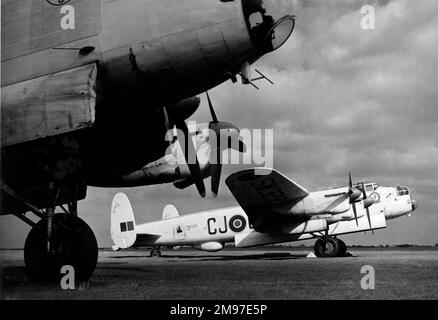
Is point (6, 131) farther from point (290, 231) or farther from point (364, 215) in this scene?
point (364, 215)

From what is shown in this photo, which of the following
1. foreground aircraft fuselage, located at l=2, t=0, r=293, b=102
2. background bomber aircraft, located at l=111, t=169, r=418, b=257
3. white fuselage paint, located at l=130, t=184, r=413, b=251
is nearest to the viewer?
foreground aircraft fuselage, located at l=2, t=0, r=293, b=102

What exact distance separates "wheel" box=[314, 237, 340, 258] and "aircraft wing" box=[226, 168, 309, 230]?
268cm

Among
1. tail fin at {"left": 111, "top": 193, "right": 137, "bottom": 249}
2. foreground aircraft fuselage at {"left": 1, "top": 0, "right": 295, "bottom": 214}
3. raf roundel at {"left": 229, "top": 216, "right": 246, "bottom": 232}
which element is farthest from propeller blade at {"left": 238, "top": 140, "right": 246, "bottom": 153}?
tail fin at {"left": 111, "top": 193, "right": 137, "bottom": 249}

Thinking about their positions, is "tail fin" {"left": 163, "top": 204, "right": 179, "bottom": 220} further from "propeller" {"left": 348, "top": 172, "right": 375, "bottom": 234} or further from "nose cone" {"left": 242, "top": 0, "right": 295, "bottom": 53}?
"nose cone" {"left": 242, "top": 0, "right": 295, "bottom": 53}

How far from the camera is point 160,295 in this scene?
26.0 feet

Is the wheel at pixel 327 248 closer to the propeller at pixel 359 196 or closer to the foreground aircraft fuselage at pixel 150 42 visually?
the propeller at pixel 359 196

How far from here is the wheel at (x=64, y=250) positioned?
849 centimetres

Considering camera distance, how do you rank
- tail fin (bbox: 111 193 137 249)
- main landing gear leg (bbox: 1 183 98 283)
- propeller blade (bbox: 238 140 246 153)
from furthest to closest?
tail fin (bbox: 111 193 137 249)
propeller blade (bbox: 238 140 246 153)
main landing gear leg (bbox: 1 183 98 283)

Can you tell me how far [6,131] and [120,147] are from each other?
2619 mm

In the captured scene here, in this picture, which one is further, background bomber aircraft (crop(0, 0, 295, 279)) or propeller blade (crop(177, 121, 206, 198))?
propeller blade (crop(177, 121, 206, 198))

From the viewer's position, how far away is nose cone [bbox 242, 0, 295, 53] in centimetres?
800

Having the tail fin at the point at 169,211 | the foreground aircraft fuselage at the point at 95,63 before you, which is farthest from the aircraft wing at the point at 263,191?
the foreground aircraft fuselage at the point at 95,63

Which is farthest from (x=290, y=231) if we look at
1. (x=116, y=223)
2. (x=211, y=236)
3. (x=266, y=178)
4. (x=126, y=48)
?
(x=126, y=48)
